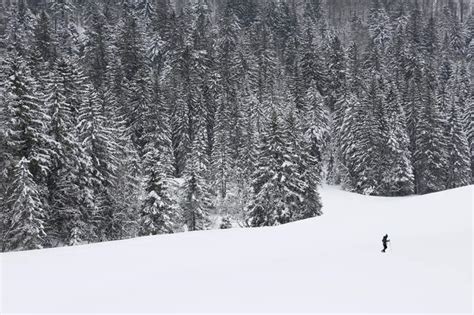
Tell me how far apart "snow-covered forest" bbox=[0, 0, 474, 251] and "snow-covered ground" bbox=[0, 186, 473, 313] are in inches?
413

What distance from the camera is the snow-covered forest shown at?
2888cm

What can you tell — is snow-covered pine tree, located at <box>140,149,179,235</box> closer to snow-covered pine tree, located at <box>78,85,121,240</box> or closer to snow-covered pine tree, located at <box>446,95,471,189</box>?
snow-covered pine tree, located at <box>78,85,121,240</box>

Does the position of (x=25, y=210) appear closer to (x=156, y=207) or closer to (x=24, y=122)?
(x=24, y=122)

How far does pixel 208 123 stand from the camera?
60750 millimetres

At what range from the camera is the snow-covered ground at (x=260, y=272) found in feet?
39.4

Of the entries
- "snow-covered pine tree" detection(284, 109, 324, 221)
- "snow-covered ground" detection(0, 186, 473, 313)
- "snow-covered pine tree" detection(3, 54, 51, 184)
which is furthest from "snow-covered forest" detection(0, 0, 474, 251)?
"snow-covered ground" detection(0, 186, 473, 313)

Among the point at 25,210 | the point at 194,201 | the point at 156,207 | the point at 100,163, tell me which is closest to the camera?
the point at 25,210

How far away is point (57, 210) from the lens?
2875 centimetres

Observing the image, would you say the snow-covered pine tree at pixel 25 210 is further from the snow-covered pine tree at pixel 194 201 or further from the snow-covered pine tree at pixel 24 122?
the snow-covered pine tree at pixel 194 201

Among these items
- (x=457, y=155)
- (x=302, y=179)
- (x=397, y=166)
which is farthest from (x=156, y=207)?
(x=457, y=155)

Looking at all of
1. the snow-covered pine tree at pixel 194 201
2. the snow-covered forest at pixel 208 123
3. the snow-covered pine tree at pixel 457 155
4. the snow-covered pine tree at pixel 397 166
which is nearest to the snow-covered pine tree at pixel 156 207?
the snow-covered forest at pixel 208 123

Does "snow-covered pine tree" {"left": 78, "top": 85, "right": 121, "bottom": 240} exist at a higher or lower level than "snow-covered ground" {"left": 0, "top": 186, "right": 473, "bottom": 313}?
higher

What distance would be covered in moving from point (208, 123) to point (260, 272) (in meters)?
46.9

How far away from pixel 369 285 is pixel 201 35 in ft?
223
